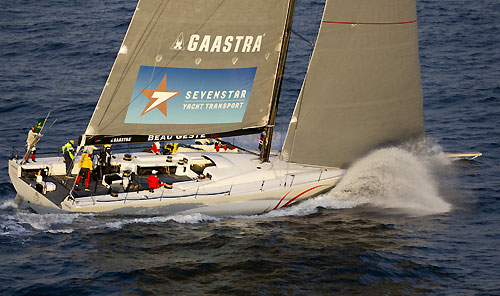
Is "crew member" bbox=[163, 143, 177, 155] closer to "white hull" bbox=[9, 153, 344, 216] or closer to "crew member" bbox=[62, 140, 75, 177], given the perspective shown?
"white hull" bbox=[9, 153, 344, 216]

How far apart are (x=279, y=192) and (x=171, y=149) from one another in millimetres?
6230

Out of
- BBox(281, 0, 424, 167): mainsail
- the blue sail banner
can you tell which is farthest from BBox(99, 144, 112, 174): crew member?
BBox(281, 0, 424, 167): mainsail

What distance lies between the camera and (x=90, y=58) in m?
51.3

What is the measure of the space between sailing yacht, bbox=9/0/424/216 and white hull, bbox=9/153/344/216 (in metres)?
0.05

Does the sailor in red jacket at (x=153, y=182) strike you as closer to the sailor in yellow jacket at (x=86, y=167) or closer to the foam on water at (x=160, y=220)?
the foam on water at (x=160, y=220)

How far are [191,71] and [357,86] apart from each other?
272 inches

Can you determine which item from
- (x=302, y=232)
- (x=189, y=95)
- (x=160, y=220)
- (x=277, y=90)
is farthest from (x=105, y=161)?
(x=302, y=232)

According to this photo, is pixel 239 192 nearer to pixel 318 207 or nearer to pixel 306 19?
pixel 318 207

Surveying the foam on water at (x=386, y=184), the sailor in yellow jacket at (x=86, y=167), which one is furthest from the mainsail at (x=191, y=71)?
→ the foam on water at (x=386, y=184)

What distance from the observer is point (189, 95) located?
30.9 metres

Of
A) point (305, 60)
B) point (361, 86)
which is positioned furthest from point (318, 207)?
point (305, 60)

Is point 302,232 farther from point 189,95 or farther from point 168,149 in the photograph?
point 168,149

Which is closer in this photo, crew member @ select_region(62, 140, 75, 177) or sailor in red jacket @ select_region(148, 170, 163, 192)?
sailor in red jacket @ select_region(148, 170, 163, 192)

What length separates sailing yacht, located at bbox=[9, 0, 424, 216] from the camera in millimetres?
29484
